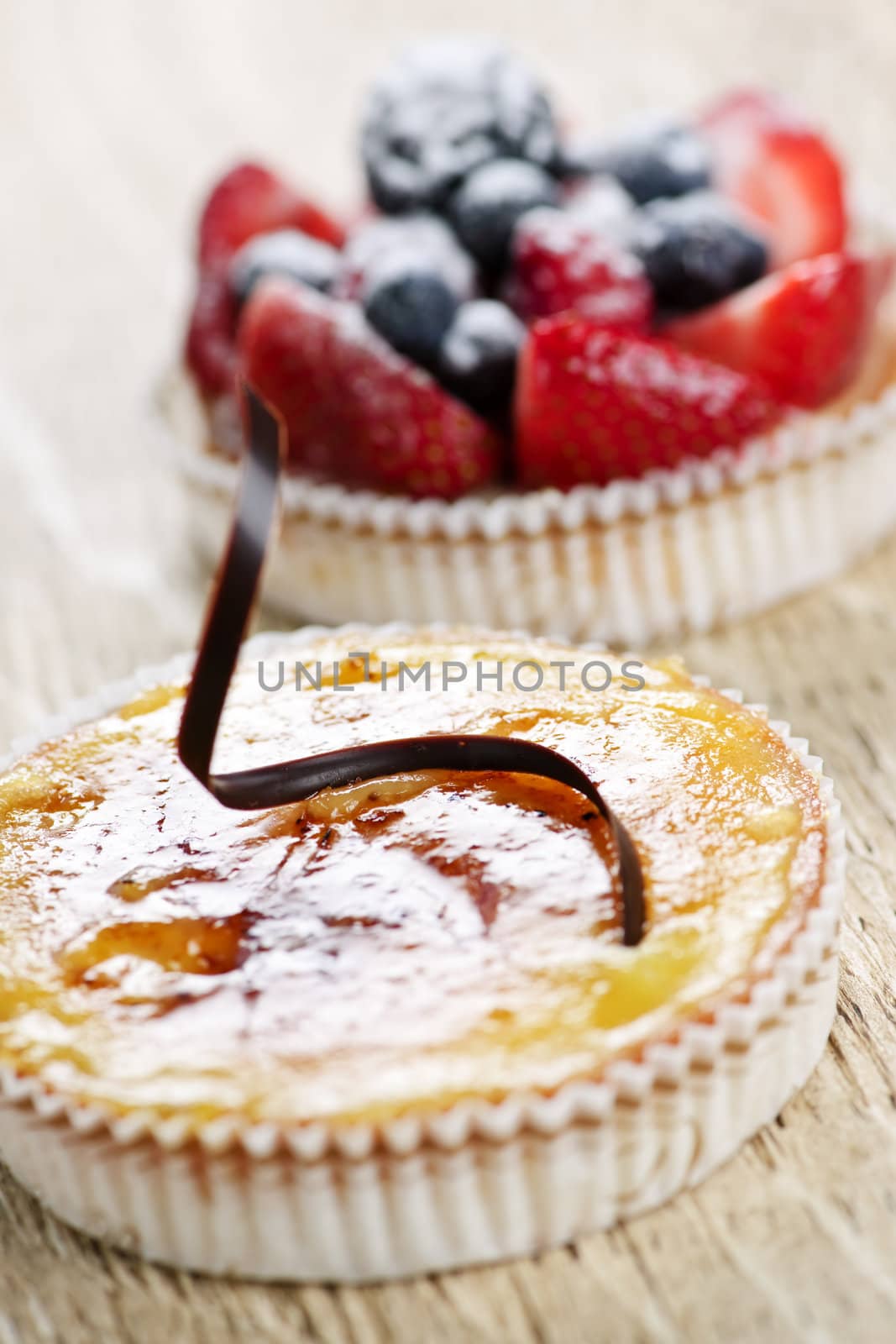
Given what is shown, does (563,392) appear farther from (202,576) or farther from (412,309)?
(202,576)

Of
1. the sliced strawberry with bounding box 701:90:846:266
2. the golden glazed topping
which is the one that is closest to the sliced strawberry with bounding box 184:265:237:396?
the sliced strawberry with bounding box 701:90:846:266

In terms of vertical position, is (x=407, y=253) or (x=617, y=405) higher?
(x=407, y=253)


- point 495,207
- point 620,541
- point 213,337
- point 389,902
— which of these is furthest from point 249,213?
point 389,902

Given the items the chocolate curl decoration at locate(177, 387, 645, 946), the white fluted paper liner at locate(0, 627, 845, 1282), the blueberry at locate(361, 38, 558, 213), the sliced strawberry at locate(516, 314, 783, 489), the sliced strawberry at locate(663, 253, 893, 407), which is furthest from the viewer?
the blueberry at locate(361, 38, 558, 213)

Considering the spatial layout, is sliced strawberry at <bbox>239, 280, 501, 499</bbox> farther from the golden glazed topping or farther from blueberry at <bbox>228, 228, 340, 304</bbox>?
the golden glazed topping

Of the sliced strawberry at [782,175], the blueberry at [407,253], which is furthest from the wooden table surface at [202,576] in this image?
the sliced strawberry at [782,175]

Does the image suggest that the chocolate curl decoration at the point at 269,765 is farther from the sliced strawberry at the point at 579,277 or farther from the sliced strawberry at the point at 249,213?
the sliced strawberry at the point at 249,213
